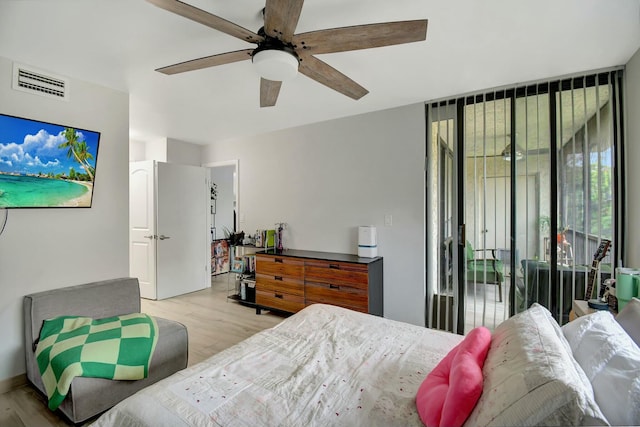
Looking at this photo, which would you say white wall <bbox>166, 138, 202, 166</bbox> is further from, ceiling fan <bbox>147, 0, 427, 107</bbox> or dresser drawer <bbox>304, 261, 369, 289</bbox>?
ceiling fan <bbox>147, 0, 427, 107</bbox>

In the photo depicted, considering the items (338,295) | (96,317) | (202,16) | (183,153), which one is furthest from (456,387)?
(183,153)

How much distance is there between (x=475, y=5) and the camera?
66.1 inches

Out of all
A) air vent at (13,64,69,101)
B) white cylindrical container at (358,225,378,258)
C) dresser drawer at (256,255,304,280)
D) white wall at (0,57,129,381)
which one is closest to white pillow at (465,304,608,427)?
white cylindrical container at (358,225,378,258)

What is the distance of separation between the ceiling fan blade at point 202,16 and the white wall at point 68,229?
201 centimetres

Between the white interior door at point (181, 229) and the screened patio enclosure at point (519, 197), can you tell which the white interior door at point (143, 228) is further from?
the screened patio enclosure at point (519, 197)

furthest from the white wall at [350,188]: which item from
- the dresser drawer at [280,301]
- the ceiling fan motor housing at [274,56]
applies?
the ceiling fan motor housing at [274,56]

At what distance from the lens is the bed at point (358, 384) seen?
2.66 ft

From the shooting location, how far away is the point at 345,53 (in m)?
2.20

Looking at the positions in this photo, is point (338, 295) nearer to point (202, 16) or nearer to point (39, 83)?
point (202, 16)

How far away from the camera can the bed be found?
81 cm

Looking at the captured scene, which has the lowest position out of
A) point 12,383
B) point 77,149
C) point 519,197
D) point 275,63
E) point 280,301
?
point 12,383

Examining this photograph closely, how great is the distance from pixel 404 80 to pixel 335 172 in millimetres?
1468

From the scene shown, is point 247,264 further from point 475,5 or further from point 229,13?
point 475,5

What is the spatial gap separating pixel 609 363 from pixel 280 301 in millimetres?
3121
